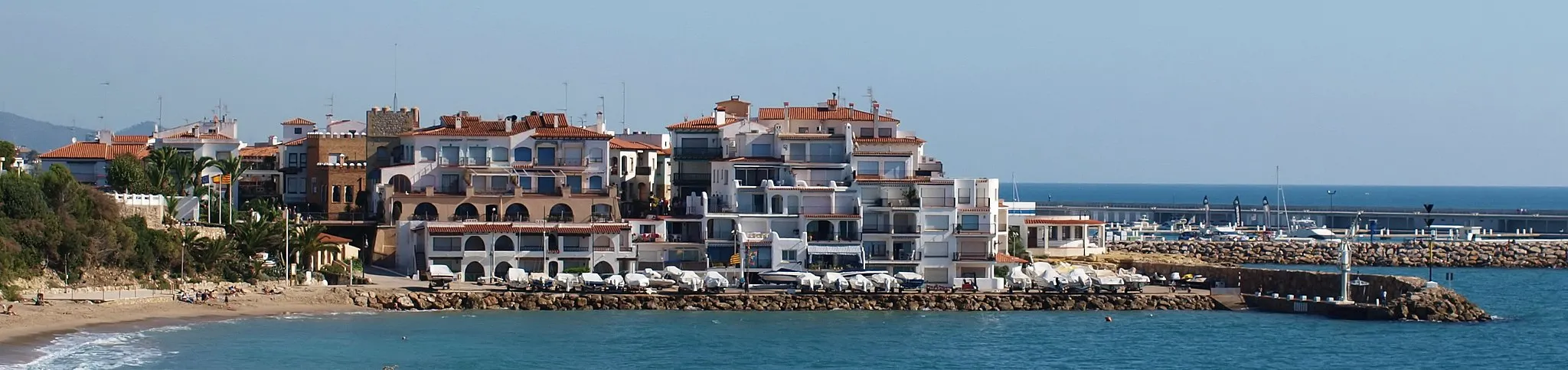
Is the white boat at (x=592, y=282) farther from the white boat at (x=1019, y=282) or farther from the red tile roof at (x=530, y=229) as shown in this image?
the white boat at (x=1019, y=282)

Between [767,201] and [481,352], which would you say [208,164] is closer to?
[767,201]

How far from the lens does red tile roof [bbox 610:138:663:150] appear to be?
3576 inches

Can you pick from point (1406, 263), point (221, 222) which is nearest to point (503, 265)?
point (221, 222)

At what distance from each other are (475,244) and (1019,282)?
70.6 feet

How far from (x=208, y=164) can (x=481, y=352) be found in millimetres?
34767

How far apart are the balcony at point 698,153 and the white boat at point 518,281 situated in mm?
13974

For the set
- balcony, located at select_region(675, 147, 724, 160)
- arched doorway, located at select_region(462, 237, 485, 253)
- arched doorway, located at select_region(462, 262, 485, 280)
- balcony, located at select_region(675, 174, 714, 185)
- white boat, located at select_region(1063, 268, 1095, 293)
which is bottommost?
white boat, located at select_region(1063, 268, 1095, 293)

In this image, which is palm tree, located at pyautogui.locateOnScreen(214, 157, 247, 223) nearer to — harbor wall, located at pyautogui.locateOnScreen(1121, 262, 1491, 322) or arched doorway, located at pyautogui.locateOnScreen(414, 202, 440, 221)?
arched doorway, located at pyautogui.locateOnScreen(414, 202, 440, 221)

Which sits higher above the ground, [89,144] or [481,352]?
[89,144]

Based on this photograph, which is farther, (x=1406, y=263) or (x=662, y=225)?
(x=1406, y=263)

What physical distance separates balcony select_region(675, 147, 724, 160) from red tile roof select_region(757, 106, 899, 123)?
240cm

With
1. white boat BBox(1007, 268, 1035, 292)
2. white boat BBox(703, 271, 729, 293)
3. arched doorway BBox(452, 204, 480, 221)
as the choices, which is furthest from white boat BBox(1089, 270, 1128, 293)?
Result: arched doorway BBox(452, 204, 480, 221)

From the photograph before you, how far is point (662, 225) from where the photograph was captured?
82.9m

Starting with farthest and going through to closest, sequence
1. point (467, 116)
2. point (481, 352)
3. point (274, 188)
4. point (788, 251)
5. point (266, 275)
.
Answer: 1. point (274, 188)
2. point (467, 116)
3. point (788, 251)
4. point (266, 275)
5. point (481, 352)
